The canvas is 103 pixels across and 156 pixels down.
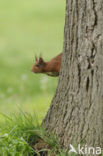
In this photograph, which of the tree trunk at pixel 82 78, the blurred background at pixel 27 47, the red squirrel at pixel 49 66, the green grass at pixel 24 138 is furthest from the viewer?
the blurred background at pixel 27 47

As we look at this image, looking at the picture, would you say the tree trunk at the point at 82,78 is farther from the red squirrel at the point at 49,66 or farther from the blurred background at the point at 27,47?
the blurred background at the point at 27,47

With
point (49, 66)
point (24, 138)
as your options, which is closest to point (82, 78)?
point (49, 66)

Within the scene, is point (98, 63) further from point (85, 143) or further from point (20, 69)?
point (20, 69)

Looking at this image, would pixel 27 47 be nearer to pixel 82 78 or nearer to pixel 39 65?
pixel 39 65

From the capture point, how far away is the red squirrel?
14.0ft

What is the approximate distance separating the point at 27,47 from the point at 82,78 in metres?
7.88

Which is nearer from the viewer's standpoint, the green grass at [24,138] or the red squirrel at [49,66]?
the green grass at [24,138]

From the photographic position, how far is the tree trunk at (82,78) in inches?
141

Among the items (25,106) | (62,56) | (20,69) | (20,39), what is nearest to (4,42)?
(20,39)

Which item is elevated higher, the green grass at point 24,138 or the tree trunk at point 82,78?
the tree trunk at point 82,78

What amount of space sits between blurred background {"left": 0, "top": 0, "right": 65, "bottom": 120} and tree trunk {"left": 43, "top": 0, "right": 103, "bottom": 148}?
2.51 meters

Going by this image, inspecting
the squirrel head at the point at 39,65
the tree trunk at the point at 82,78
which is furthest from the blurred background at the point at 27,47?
the tree trunk at the point at 82,78

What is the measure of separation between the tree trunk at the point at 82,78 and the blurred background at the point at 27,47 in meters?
2.51

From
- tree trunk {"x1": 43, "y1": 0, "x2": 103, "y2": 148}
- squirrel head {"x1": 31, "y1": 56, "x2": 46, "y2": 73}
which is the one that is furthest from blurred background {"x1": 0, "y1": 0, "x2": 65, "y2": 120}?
tree trunk {"x1": 43, "y1": 0, "x2": 103, "y2": 148}
